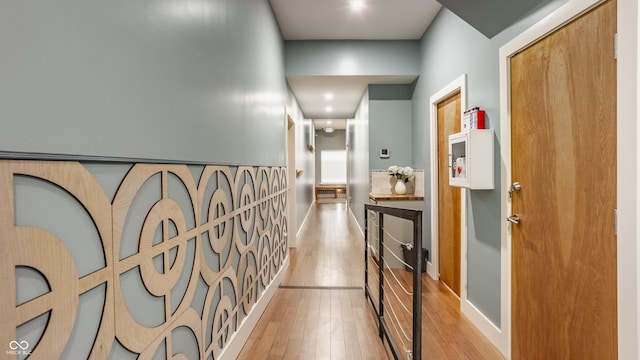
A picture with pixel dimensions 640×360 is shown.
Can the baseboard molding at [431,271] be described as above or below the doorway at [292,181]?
below

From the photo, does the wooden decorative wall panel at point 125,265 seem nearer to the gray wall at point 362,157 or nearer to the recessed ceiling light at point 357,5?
the recessed ceiling light at point 357,5

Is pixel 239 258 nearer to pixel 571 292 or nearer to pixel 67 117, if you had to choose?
pixel 67 117

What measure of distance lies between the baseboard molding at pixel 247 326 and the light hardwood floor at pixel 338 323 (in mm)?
47

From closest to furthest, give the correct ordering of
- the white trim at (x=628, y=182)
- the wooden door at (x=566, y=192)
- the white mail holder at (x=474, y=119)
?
1. the white trim at (x=628, y=182)
2. the wooden door at (x=566, y=192)
3. the white mail holder at (x=474, y=119)

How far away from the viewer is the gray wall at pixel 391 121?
14.5 ft

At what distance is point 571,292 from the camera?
1.49 m

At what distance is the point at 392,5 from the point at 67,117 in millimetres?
3178

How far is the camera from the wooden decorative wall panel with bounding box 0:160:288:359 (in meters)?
0.63

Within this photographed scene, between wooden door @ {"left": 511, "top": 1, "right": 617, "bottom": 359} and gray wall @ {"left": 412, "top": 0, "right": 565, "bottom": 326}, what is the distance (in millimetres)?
182

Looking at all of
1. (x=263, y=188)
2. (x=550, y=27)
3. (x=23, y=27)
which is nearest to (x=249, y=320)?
(x=263, y=188)

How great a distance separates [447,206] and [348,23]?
89.1 inches

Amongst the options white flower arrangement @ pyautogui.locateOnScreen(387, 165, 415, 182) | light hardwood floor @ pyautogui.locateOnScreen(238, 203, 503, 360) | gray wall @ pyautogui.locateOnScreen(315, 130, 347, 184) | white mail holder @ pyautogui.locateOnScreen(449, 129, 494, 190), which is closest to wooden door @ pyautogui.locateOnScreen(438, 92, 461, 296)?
light hardwood floor @ pyautogui.locateOnScreen(238, 203, 503, 360)

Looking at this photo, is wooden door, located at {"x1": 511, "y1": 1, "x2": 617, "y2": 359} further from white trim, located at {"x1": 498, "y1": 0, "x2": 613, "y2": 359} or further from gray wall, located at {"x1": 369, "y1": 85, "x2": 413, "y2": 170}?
gray wall, located at {"x1": 369, "y1": 85, "x2": 413, "y2": 170}

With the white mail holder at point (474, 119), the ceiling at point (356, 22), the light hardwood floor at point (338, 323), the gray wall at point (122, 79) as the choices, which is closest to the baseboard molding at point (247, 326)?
the light hardwood floor at point (338, 323)
